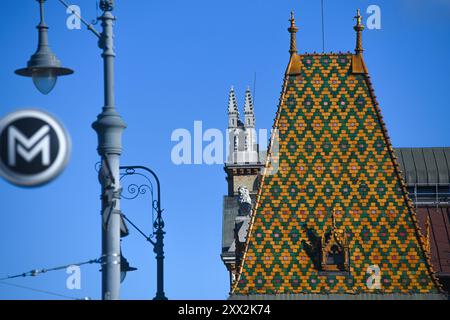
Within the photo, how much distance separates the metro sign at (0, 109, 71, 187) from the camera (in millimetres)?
22203

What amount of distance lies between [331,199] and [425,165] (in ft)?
186

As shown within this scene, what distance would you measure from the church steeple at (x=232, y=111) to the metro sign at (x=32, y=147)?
92870 millimetres

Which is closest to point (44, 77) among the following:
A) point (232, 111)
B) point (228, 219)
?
point (228, 219)

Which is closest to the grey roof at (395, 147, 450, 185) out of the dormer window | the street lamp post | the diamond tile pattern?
the diamond tile pattern

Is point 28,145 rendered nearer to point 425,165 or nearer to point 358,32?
point 358,32

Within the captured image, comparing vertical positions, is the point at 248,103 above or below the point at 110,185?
above

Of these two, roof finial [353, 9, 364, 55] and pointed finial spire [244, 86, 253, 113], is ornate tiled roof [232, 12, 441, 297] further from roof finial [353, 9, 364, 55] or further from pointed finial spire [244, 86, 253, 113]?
pointed finial spire [244, 86, 253, 113]

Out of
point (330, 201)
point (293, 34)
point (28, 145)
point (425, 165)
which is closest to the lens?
point (28, 145)

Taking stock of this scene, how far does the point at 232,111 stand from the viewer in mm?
116062

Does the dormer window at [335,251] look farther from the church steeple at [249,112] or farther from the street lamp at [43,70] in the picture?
the church steeple at [249,112]

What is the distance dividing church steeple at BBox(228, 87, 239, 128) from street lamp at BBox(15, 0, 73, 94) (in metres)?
86.7

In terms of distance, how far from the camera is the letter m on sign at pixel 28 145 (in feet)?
72.9
